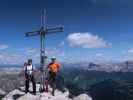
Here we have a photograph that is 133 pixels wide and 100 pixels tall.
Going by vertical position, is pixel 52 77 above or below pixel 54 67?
below

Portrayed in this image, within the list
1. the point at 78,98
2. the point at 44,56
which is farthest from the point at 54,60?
the point at 78,98

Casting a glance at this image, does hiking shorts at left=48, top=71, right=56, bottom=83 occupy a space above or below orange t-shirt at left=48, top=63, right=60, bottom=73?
below

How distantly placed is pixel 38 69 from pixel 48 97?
4.41 metres

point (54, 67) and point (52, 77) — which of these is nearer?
point (54, 67)

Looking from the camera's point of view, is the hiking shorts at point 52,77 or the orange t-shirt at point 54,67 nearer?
the orange t-shirt at point 54,67

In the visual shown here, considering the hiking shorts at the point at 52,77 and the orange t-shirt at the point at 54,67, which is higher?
the orange t-shirt at the point at 54,67

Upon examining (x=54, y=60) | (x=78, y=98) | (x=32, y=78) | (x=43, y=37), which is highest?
(x=43, y=37)

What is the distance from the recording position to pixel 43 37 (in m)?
35.2

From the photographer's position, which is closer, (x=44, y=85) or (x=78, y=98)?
(x=44, y=85)

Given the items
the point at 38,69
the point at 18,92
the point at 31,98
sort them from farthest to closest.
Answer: the point at 18,92, the point at 38,69, the point at 31,98

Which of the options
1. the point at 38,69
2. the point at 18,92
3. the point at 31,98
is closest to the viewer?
the point at 31,98

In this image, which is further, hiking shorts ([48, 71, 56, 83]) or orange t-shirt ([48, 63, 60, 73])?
hiking shorts ([48, 71, 56, 83])

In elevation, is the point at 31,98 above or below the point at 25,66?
below

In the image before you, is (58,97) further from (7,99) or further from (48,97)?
(7,99)
